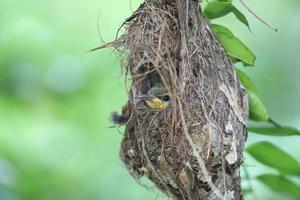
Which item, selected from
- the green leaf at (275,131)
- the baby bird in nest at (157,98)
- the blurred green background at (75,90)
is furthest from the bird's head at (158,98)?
the blurred green background at (75,90)

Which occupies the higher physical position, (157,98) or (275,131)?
(157,98)

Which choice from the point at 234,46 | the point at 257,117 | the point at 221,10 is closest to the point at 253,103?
the point at 257,117

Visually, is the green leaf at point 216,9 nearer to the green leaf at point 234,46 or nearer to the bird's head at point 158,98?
the green leaf at point 234,46

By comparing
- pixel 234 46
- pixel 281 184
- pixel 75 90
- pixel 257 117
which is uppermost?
pixel 75 90

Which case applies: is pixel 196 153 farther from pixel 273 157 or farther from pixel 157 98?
pixel 273 157

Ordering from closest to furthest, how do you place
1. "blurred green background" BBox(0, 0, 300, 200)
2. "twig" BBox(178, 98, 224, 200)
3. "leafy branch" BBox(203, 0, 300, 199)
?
"twig" BBox(178, 98, 224, 200), "leafy branch" BBox(203, 0, 300, 199), "blurred green background" BBox(0, 0, 300, 200)

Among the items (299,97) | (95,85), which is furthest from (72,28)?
(299,97)

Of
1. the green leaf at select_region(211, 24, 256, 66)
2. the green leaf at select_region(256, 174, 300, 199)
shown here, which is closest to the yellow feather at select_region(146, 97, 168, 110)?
the green leaf at select_region(211, 24, 256, 66)

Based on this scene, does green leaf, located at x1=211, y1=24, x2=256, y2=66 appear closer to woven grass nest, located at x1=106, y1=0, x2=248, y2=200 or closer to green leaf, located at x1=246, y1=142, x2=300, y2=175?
woven grass nest, located at x1=106, y1=0, x2=248, y2=200
